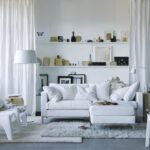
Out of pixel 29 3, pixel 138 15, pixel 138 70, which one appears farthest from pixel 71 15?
pixel 138 70

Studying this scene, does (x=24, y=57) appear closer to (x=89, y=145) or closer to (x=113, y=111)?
(x=113, y=111)

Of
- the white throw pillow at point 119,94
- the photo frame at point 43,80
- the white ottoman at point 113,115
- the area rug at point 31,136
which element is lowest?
the area rug at point 31,136

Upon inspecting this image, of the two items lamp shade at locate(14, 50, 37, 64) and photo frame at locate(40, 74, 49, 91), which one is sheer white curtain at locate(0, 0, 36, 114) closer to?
photo frame at locate(40, 74, 49, 91)

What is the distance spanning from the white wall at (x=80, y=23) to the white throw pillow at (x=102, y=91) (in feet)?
3.16

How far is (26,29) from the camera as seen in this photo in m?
8.02

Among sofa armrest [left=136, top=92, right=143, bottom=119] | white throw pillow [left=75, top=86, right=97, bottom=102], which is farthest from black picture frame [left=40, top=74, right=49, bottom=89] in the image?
sofa armrest [left=136, top=92, right=143, bottom=119]

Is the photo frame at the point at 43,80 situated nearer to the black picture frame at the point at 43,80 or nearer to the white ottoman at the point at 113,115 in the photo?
the black picture frame at the point at 43,80

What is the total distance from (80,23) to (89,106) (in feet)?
8.45

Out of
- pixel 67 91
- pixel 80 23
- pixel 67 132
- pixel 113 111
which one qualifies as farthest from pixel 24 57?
pixel 113 111

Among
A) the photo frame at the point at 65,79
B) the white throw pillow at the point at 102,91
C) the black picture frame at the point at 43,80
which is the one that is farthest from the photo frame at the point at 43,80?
the white throw pillow at the point at 102,91

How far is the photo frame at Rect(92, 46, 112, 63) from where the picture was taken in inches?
328

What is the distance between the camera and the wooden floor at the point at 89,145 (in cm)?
473

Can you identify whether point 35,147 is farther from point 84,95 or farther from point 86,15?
point 86,15

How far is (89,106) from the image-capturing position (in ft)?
22.0
